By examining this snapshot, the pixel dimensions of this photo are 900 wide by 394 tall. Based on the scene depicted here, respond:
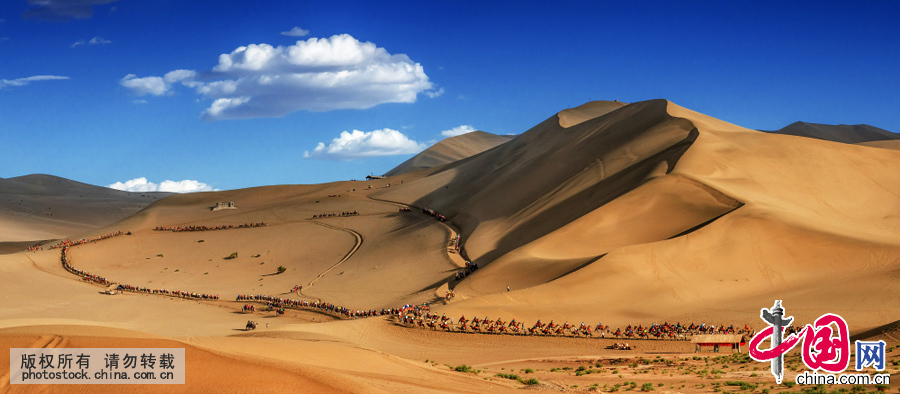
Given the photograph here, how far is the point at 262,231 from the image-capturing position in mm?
70750

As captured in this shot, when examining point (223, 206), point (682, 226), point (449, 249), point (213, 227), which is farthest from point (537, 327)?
point (223, 206)

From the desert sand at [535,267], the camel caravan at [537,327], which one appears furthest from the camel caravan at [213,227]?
the camel caravan at [537,327]

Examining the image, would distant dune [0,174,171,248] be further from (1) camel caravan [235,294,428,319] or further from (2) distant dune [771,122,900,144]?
(2) distant dune [771,122,900,144]

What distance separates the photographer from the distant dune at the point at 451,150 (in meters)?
166

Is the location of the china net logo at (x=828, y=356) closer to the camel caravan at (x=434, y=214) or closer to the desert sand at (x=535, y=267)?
the desert sand at (x=535, y=267)

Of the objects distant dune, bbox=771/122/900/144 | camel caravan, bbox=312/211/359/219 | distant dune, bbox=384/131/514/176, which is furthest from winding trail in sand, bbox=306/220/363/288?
distant dune, bbox=771/122/900/144

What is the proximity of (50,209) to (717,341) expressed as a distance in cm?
13893

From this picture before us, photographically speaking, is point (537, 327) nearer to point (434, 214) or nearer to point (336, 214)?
point (434, 214)

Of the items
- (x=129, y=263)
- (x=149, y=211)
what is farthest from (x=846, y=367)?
(x=149, y=211)

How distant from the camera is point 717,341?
26531 millimetres

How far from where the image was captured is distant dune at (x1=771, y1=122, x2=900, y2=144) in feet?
439

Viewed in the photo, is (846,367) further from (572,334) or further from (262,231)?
(262,231)

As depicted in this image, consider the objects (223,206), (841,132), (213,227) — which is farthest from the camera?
(841,132)

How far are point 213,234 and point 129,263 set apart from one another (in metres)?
10.7
